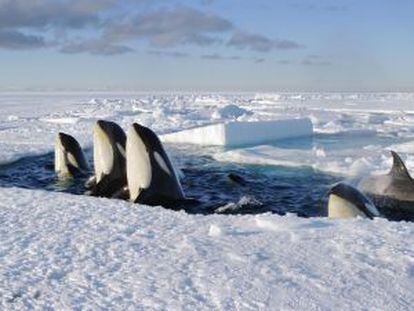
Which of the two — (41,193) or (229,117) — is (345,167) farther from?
(229,117)

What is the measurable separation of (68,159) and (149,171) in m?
4.34

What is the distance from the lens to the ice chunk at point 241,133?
2125 centimetres

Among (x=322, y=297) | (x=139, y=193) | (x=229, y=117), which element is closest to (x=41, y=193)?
(x=139, y=193)

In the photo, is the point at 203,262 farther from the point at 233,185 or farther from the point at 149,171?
the point at 233,185

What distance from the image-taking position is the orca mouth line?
9695 mm

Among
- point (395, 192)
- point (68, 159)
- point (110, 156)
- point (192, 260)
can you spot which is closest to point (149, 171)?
point (110, 156)

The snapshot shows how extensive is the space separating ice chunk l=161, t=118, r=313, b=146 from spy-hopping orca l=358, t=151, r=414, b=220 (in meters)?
10.8

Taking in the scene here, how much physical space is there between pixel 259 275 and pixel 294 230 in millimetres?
1282

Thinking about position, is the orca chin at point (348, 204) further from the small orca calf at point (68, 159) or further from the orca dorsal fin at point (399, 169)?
the small orca calf at point (68, 159)

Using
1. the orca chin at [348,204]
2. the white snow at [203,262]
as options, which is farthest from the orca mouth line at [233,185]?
the white snow at [203,262]

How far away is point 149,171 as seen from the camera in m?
9.48

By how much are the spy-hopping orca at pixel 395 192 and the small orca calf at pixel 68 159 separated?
6.20 m

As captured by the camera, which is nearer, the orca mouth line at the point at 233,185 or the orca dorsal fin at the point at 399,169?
the orca mouth line at the point at 233,185

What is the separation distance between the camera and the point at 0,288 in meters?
3.93
